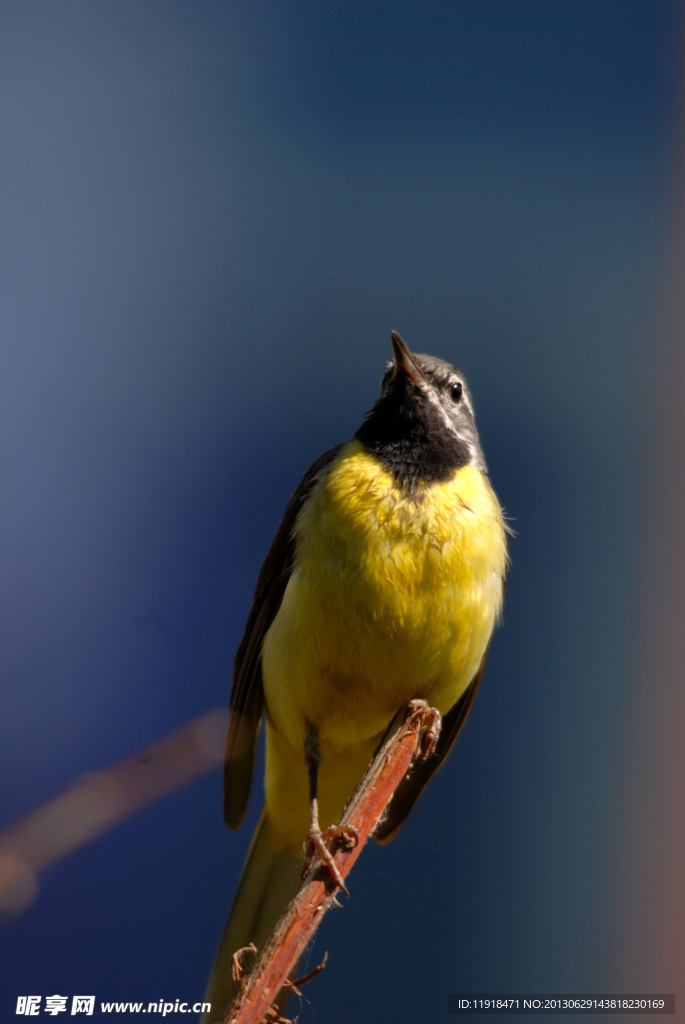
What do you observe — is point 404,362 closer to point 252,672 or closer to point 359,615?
point 359,615

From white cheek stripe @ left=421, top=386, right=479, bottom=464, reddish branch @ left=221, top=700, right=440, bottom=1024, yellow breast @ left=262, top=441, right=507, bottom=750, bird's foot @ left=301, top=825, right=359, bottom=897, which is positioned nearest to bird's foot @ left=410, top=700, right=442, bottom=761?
reddish branch @ left=221, top=700, right=440, bottom=1024

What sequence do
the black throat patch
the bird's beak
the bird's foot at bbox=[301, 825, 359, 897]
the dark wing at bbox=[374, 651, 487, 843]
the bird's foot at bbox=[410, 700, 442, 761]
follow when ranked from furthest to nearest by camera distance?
the dark wing at bbox=[374, 651, 487, 843]
the bird's beak
the black throat patch
the bird's foot at bbox=[410, 700, 442, 761]
the bird's foot at bbox=[301, 825, 359, 897]

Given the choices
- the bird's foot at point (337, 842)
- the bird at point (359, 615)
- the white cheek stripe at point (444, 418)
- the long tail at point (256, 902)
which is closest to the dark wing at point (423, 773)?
the bird at point (359, 615)

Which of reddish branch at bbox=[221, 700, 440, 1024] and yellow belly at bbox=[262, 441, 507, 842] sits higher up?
yellow belly at bbox=[262, 441, 507, 842]

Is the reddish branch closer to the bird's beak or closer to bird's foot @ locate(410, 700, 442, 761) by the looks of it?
bird's foot @ locate(410, 700, 442, 761)

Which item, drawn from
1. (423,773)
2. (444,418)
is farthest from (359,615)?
(423,773)

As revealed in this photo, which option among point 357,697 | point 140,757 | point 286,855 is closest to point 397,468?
point 357,697
